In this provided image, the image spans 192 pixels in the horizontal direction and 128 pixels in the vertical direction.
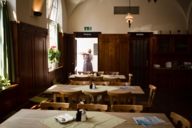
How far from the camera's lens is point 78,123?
9.90 feet

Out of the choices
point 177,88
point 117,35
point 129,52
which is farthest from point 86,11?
point 177,88

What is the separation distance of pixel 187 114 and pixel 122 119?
4.01 metres

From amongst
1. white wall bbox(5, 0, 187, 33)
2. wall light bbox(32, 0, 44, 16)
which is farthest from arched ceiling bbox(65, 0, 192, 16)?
wall light bbox(32, 0, 44, 16)

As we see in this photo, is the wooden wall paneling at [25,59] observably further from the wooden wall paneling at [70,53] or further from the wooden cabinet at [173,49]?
the wooden cabinet at [173,49]

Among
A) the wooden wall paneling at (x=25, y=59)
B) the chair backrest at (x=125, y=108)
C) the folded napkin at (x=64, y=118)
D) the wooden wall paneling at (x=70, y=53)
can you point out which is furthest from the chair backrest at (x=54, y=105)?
the wooden wall paneling at (x=70, y=53)

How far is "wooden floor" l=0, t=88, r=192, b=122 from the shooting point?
6.75 m

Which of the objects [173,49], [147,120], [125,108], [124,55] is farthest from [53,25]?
[147,120]

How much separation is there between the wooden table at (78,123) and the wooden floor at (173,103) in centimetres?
233

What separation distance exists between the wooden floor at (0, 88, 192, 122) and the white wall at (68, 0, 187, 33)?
287 cm

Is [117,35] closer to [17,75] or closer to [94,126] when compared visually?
[17,75]

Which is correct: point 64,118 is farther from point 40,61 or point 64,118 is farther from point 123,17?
point 123,17

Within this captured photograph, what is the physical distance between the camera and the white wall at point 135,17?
10.4m

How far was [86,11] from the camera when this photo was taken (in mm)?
10578

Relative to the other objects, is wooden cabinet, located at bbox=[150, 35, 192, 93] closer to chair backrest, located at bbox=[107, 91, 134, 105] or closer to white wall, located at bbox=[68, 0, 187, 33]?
white wall, located at bbox=[68, 0, 187, 33]
